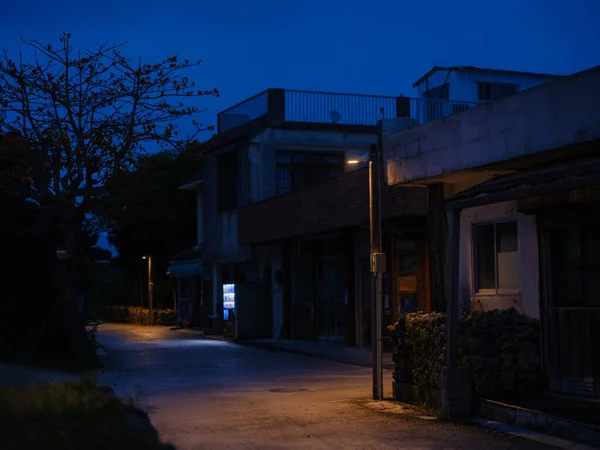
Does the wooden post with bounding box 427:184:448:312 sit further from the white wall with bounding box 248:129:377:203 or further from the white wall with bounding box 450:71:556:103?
the white wall with bounding box 248:129:377:203

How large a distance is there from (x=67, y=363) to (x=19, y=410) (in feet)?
30.0

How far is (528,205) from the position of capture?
12.3m

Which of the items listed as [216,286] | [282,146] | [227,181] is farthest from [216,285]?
[282,146]

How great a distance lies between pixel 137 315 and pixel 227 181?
17183 millimetres

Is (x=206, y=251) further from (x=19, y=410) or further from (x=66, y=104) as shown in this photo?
(x=19, y=410)

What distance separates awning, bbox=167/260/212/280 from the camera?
3672 cm

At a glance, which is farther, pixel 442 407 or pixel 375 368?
pixel 375 368

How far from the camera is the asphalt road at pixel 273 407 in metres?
10.2

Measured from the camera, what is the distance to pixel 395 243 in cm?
2273

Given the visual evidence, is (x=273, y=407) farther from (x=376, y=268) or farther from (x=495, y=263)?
(x=495, y=263)

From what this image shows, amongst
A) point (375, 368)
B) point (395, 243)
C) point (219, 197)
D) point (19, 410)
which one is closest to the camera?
point (19, 410)

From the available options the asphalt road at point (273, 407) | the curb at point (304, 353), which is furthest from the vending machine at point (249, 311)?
the asphalt road at point (273, 407)

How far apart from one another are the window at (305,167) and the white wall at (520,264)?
16.2 m

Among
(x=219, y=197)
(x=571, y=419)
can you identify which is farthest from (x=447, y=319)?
(x=219, y=197)
